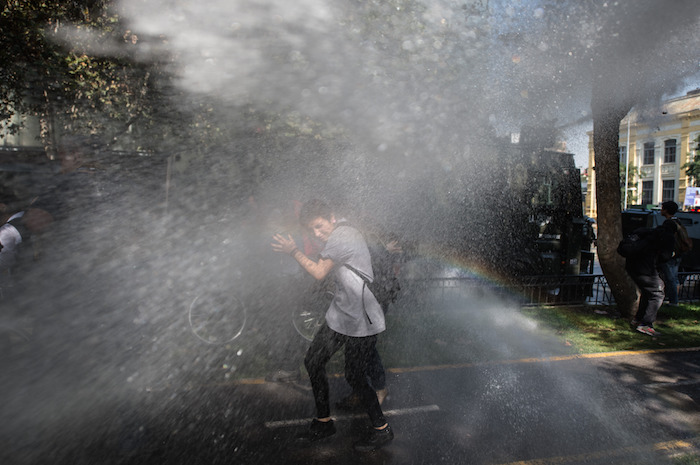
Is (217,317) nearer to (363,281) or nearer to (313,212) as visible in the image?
(313,212)

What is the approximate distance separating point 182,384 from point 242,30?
10.7 ft

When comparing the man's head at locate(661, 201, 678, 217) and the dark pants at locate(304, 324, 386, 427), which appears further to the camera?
the man's head at locate(661, 201, 678, 217)

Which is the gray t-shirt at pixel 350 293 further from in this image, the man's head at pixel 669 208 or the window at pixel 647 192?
the window at pixel 647 192

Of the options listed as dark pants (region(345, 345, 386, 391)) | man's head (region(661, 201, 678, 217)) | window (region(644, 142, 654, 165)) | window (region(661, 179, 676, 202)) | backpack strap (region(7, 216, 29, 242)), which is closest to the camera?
dark pants (region(345, 345, 386, 391))

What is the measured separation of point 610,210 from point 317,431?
588 centimetres

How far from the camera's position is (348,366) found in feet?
11.1

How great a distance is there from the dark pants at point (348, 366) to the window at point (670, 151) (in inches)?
1669

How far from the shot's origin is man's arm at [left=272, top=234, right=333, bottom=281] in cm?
327

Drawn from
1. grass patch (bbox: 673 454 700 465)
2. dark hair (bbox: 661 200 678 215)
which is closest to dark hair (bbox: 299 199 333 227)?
grass patch (bbox: 673 454 700 465)

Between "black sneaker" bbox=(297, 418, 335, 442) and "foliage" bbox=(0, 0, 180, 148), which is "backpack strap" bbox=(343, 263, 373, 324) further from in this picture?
"foliage" bbox=(0, 0, 180, 148)

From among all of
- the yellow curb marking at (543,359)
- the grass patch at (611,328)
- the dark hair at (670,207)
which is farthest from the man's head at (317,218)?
the dark hair at (670,207)

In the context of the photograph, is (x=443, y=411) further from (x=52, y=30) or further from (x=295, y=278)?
(x=52, y=30)

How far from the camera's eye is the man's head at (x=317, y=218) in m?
3.48

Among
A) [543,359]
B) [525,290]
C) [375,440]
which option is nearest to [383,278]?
[375,440]
